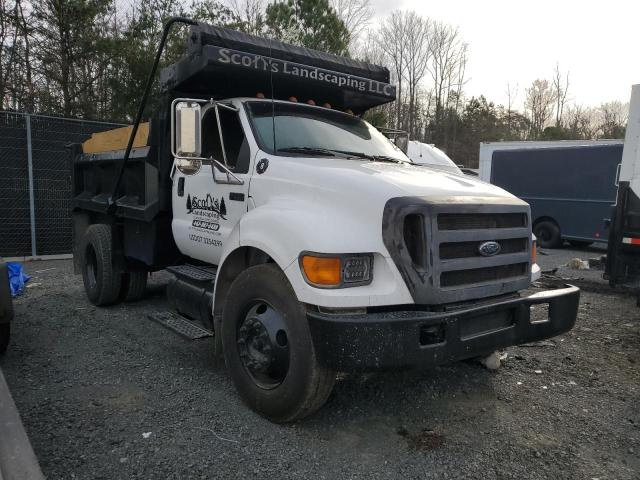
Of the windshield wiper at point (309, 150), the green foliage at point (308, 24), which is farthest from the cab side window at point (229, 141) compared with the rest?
the green foliage at point (308, 24)

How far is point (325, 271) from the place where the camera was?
2.87m

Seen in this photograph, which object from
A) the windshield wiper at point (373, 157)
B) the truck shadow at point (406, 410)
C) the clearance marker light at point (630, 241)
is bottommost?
the truck shadow at point (406, 410)

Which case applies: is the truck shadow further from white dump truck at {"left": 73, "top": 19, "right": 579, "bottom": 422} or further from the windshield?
the windshield

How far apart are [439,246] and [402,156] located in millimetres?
1880

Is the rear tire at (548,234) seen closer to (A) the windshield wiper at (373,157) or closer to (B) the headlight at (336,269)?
(A) the windshield wiper at (373,157)

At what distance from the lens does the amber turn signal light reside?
2855mm

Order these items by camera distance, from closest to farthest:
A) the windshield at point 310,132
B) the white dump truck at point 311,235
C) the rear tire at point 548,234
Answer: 1. the white dump truck at point 311,235
2. the windshield at point 310,132
3. the rear tire at point 548,234

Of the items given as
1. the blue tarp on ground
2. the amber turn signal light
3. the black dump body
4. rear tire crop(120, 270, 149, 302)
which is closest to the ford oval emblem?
the amber turn signal light

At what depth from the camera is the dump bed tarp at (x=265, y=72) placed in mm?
4305

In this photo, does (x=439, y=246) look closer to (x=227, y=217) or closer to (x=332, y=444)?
(x=332, y=444)

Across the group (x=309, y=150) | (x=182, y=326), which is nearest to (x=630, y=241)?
(x=309, y=150)

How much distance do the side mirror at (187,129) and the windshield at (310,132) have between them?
48 centimetres

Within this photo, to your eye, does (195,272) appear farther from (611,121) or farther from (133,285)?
(611,121)

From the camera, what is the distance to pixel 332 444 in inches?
124
